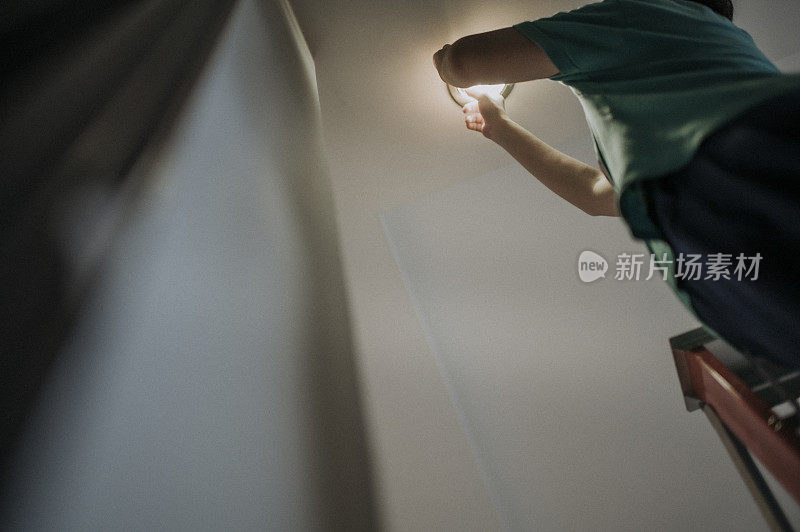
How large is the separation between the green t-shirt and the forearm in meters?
0.12

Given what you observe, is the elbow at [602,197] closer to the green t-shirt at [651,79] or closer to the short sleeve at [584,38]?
the green t-shirt at [651,79]

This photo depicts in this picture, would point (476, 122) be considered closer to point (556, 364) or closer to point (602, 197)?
point (602, 197)

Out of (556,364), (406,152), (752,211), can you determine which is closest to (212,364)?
(752,211)

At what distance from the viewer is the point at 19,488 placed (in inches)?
7.3

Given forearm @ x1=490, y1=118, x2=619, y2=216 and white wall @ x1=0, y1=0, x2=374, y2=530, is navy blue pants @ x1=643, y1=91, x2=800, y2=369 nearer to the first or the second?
forearm @ x1=490, y1=118, x2=619, y2=216

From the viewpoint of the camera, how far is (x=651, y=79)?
459 millimetres

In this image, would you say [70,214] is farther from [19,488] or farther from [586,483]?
[586,483]

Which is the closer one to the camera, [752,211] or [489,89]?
[752,211]

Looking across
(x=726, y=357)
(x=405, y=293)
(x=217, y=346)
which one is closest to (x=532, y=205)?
(x=405, y=293)

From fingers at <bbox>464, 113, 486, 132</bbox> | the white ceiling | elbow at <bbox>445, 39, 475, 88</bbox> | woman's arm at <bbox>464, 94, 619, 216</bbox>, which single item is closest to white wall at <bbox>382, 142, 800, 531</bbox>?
the white ceiling

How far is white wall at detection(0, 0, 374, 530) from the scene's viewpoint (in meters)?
0.22

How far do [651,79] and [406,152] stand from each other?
0.99 meters

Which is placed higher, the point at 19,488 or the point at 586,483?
the point at 19,488

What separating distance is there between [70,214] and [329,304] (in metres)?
0.36
